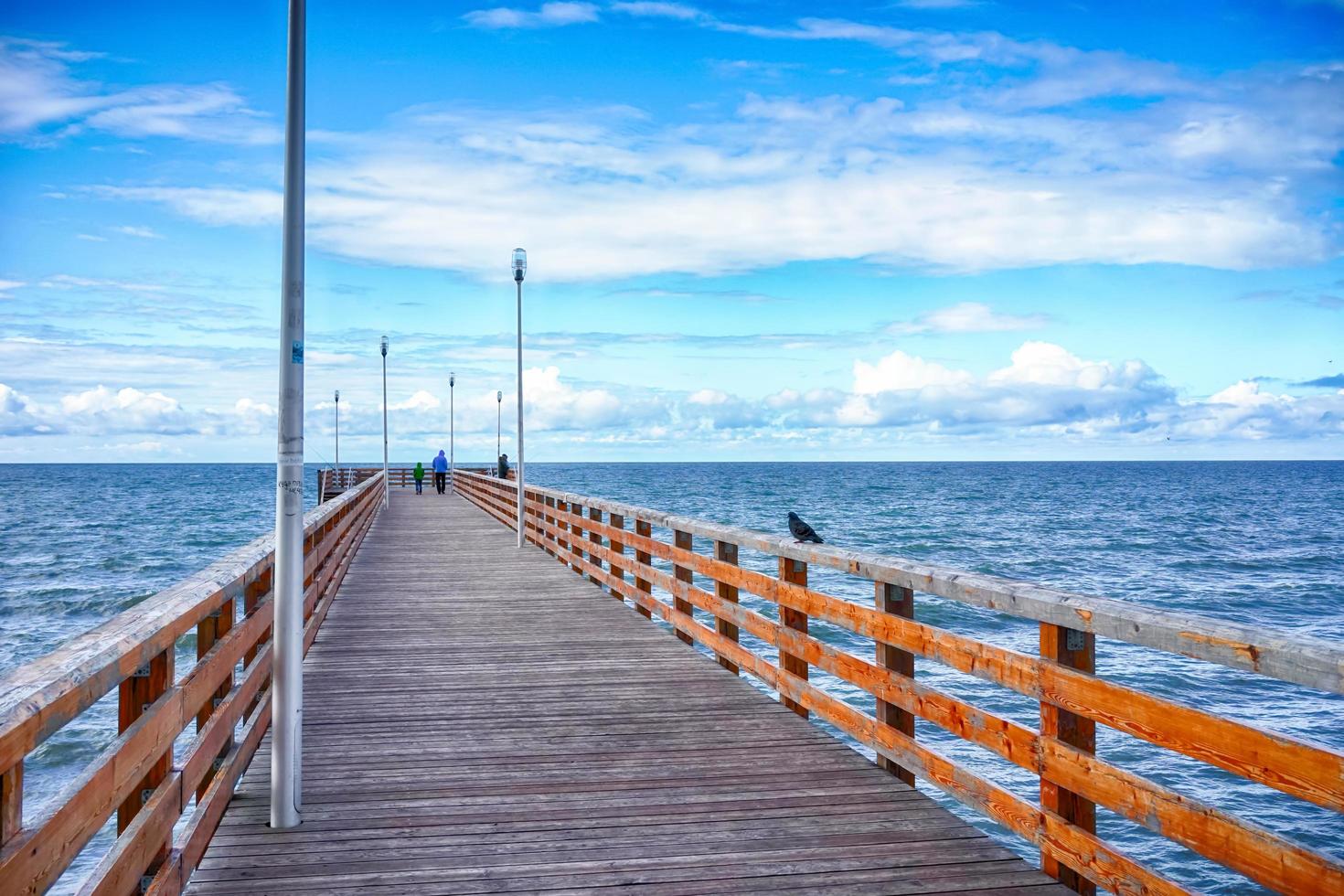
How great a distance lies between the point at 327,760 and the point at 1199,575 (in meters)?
32.8

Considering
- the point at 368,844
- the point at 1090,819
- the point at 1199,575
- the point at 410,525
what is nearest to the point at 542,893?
the point at 368,844

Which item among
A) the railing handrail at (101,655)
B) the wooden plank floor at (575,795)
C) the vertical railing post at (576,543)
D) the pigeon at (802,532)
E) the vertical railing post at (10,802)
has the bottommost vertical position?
the wooden plank floor at (575,795)

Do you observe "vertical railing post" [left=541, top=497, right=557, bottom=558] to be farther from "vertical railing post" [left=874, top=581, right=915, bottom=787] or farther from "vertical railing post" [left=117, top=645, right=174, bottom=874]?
"vertical railing post" [left=117, top=645, right=174, bottom=874]

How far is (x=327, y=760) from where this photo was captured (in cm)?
558


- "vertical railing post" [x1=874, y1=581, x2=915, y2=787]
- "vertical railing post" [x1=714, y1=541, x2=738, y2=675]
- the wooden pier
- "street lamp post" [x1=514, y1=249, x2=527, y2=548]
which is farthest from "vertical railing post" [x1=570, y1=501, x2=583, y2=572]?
"vertical railing post" [x1=874, y1=581, x2=915, y2=787]

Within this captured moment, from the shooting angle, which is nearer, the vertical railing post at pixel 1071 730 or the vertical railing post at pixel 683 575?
the vertical railing post at pixel 1071 730

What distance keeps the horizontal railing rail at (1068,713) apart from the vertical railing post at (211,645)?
2967 millimetres

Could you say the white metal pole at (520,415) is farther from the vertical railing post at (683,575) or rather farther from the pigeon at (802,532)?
the pigeon at (802,532)

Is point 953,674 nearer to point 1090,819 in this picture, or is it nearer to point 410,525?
point 1090,819

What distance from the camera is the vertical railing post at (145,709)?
3480 millimetres

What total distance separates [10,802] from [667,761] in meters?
3.63

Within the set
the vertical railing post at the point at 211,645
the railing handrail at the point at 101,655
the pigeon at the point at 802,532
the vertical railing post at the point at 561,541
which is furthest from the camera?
the vertical railing post at the point at 561,541

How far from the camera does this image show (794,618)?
6.30 meters

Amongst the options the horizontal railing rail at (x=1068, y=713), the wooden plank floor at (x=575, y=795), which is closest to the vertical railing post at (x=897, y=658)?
the horizontal railing rail at (x=1068, y=713)
